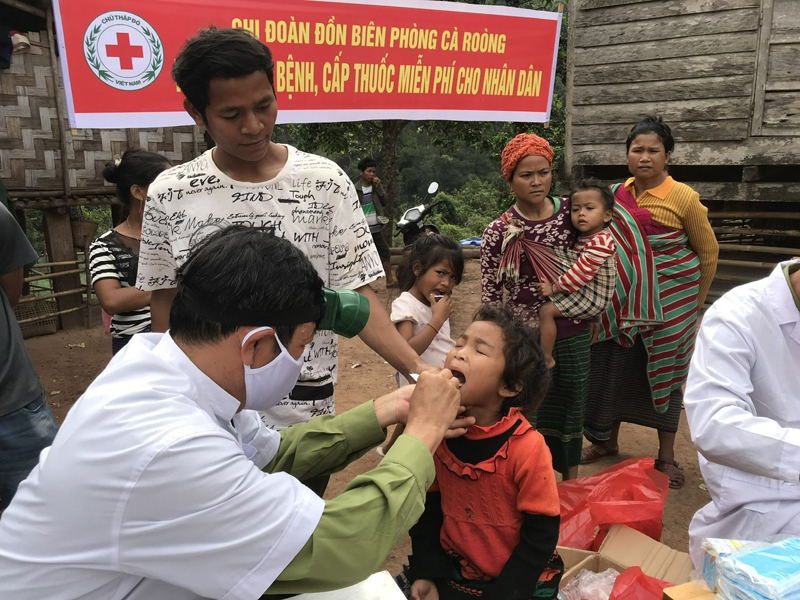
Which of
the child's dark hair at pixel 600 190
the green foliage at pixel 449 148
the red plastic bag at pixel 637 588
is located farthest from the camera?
the green foliage at pixel 449 148

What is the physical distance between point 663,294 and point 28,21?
23.1 feet

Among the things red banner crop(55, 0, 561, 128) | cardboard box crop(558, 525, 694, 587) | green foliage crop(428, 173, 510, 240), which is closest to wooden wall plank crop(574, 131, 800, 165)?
red banner crop(55, 0, 561, 128)

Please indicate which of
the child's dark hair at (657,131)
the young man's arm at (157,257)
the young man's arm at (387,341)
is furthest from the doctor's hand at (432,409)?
the child's dark hair at (657,131)

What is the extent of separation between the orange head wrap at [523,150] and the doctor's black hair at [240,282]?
6.99ft

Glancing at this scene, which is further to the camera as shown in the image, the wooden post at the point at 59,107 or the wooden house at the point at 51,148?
the wooden post at the point at 59,107

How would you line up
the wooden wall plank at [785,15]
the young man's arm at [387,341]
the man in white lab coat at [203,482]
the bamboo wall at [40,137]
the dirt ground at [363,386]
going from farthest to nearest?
the bamboo wall at [40,137] < the wooden wall plank at [785,15] < the dirt ground at [363,386] < the young man's arm at [387,341] < the man in white lab coat at [203,482]

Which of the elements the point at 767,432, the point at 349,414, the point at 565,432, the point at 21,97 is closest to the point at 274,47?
the point at 21,97

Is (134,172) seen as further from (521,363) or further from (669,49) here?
(669,49)

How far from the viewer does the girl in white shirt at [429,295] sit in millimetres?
3186

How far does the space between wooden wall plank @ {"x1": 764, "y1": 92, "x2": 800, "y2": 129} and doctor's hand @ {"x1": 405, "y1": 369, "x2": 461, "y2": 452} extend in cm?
632

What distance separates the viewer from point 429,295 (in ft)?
10.8

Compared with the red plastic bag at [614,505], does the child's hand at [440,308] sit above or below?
above

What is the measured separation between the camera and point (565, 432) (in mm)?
3402

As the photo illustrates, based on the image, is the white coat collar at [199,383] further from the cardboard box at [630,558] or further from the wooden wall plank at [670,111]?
the wooden wall plank at [670,111]
